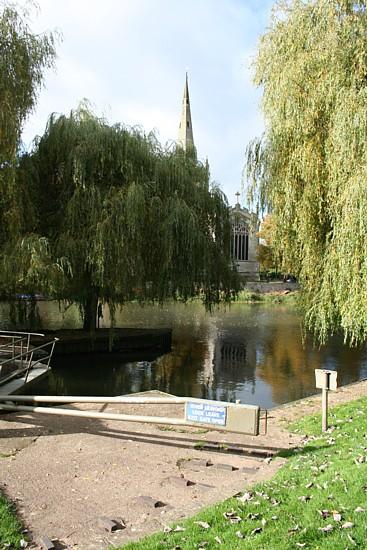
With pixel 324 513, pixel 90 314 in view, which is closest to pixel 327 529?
pixel 324 513

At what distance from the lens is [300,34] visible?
10.8 metres

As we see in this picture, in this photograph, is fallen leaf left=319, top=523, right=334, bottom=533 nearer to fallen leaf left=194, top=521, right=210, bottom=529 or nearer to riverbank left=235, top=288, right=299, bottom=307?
fallen leaf left=194, top=521, right=210, bottom=529

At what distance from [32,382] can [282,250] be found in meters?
6.27

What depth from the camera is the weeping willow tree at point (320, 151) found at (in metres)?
9.62

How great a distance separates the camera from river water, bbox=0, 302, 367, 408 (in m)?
14.4

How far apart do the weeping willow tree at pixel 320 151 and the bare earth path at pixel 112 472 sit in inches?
123

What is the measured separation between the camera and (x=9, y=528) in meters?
4.53

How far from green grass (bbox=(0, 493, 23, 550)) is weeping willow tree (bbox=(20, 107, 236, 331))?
10539 mm

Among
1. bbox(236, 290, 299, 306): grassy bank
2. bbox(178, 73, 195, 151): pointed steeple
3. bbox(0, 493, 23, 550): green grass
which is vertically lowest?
bbox(236, 290, 299, 306): grassy bank

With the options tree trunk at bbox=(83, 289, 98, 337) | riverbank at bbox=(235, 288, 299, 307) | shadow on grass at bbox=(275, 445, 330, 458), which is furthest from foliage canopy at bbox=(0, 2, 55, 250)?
riverbank at bbox=(235, 288, 299, 307)

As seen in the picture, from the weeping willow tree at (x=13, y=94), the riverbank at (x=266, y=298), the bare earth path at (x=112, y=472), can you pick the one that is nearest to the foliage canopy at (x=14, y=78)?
the weeping willow tree at (x=13, y=94)

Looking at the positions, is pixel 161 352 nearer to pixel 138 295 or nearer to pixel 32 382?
pixel 138 295

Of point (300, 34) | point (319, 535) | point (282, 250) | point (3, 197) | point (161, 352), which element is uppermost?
point (300, 34)

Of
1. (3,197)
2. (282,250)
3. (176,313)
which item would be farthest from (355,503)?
(176,313)
